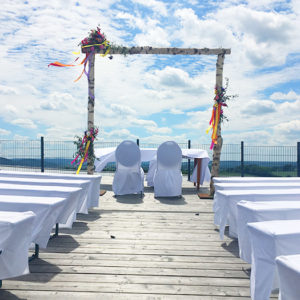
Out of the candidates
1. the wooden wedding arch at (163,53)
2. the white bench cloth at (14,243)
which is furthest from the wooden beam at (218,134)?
the white bench cloth at (14,243)

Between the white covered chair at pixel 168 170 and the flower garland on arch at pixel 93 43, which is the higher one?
the flower garland on arch at pixel 93 43

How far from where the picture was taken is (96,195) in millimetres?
5938

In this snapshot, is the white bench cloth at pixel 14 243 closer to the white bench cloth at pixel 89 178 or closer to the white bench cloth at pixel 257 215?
the white bench cloth at pixel 257 215

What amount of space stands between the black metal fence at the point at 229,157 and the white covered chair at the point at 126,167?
3.00 metres

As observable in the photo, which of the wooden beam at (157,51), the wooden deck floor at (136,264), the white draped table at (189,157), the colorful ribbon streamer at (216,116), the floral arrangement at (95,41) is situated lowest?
the wooden deck floor at (136,264)

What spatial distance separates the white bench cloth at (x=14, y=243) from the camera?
7.99 ft

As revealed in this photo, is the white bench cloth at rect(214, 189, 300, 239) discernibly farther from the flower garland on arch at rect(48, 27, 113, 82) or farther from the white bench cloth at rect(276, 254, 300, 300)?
the flower garland on arch at rect(48, 27, 113, 82)

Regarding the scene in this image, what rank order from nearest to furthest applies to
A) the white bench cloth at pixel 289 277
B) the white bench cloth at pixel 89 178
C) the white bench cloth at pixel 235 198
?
the white bench cloth at pixel 289 277 → the white bench cloth at pixel 235 198 → the white bench cloth at pixel 89 178

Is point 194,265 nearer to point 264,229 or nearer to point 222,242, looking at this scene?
point 222,242

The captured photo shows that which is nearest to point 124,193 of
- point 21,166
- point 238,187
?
point 238,187

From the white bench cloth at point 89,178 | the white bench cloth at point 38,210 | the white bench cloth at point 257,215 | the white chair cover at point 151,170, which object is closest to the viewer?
the white bench cloth at point 257,215

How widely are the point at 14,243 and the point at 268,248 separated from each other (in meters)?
2.11

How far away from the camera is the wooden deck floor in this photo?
2732 millimetres

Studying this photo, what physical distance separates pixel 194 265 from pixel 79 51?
667 centimetres
